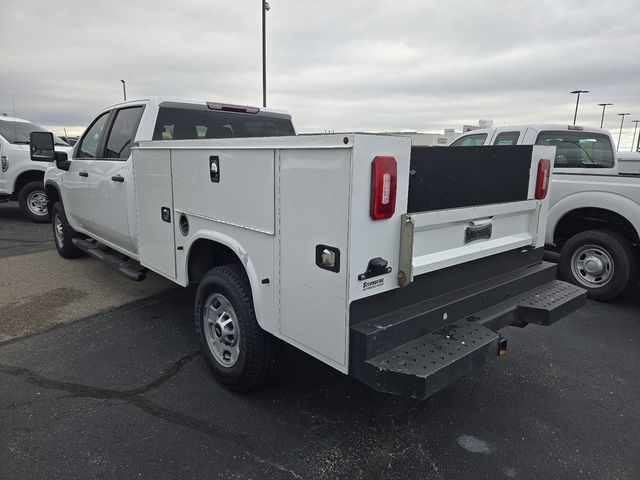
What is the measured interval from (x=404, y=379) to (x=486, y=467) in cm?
88

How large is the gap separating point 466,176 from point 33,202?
34.4ft

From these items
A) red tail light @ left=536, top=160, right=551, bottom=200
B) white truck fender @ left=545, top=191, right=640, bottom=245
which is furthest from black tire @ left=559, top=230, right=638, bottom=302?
red tail light @ left=536, top=160, right=551, bottom=200

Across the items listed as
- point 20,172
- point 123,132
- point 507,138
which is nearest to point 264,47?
point 20,172

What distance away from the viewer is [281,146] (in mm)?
2461

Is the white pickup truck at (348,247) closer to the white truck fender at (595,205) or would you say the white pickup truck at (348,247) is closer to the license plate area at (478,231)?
the license plate area at (478,231)

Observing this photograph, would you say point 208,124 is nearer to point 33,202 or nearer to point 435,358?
point 435,358

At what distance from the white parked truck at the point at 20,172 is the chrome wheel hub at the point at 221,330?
865 cm

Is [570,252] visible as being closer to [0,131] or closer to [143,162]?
[143,162]

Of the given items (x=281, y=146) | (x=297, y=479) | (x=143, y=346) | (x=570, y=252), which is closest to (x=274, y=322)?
(x=297, y=479)

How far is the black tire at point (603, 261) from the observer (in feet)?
16.7

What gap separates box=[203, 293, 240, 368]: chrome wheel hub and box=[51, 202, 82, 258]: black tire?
4053 millimetres

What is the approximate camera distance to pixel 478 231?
297cm

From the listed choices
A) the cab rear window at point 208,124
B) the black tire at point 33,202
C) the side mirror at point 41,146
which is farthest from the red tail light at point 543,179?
the black tire at point 33,202

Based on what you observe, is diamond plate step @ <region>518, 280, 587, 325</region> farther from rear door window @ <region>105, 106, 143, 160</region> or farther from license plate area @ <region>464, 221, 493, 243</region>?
rear door window @ <region>105, 106, 143, 160</region>
